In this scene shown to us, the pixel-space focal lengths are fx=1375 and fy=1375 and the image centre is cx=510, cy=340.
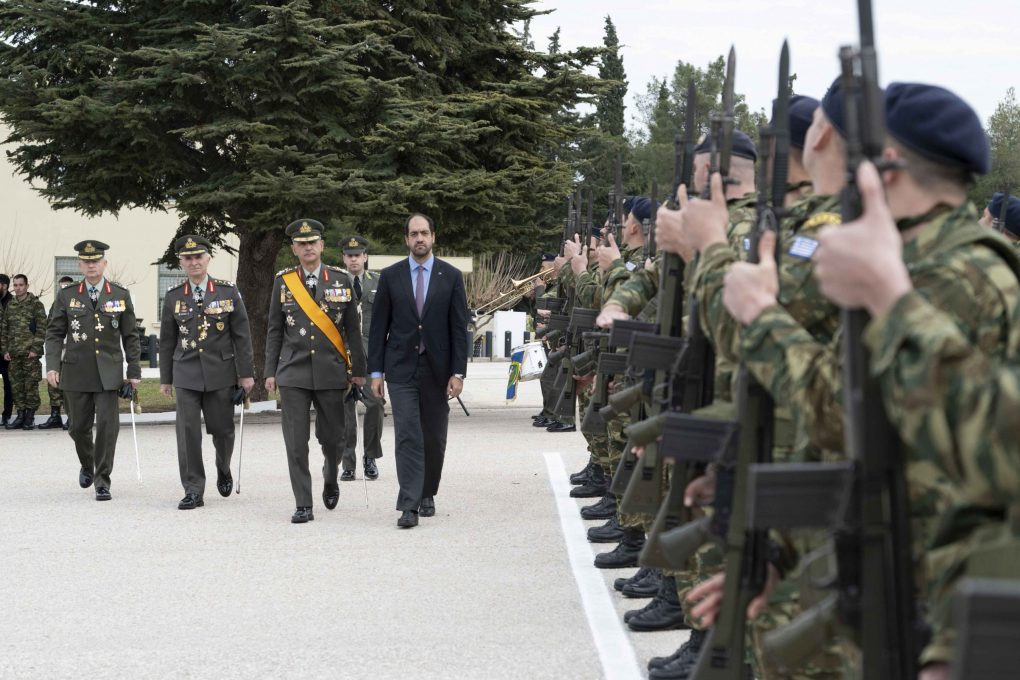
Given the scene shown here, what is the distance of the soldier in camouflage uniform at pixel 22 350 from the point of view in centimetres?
1766

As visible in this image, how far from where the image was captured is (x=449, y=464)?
13.1m

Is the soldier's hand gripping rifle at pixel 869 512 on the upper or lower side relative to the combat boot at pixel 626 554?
upper

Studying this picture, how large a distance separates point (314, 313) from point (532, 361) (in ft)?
32.5

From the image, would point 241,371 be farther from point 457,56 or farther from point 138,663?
point 457,56

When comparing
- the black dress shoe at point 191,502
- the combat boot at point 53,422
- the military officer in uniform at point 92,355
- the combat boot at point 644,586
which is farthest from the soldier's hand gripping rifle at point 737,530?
the combat boot at point 53,422

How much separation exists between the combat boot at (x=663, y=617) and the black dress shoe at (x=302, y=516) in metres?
3.83

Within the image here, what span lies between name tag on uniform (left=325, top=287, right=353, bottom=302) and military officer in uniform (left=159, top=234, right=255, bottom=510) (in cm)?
98

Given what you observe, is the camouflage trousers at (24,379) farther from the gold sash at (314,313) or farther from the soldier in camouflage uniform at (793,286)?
the soldier in camouflage uniform at (793,286)

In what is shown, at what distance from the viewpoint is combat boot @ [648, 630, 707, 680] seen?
210 inches

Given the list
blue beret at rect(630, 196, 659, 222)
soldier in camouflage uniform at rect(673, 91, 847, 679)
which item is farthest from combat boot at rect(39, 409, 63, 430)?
soldier in camouflage uniform at rect(673, 91, 847, 679)

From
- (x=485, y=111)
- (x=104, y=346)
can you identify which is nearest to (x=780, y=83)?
(x=104, y=346)

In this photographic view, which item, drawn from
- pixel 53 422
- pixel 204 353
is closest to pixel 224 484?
pixel 204 353

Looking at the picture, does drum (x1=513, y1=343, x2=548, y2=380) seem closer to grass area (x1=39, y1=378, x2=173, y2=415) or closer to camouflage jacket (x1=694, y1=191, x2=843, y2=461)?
grass area (x1=39, y1=378, x2=173, y2=415)

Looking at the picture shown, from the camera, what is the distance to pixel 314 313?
33.5 ft
